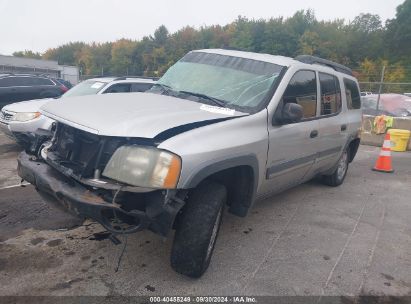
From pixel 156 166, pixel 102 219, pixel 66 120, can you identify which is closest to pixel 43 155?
pixel 66 120

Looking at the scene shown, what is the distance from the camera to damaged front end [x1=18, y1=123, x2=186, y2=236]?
2613 mm

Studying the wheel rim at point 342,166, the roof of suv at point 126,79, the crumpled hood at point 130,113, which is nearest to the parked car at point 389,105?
the wheel rim at point 342,166

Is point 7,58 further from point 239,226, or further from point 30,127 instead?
point 239,226

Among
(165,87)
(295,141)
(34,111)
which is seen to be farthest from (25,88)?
(295,141)

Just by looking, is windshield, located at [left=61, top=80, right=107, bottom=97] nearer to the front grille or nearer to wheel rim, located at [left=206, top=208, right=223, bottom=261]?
the front grille

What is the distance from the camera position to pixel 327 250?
3.78m

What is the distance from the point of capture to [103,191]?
→ 2.75 m

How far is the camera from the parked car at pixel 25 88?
11.3 meters

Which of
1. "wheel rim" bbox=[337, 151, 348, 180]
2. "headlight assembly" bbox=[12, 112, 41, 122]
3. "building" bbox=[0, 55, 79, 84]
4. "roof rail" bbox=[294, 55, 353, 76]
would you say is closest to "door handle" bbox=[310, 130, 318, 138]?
"roof rail" bbox=[294, 55, 353, 76]

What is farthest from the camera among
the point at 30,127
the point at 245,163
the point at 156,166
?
the point at 30,127

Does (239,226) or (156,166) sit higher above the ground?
(156,166)

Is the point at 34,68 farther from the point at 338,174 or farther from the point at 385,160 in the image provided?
the point at 338,174

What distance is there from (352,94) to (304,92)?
1.98 meters

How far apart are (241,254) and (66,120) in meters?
1.97
